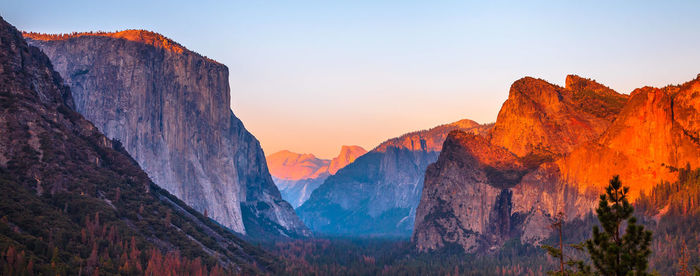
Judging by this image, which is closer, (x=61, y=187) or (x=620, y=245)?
(x=620, y=245)

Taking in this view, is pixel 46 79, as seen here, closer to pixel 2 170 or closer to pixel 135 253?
pixel 2 170

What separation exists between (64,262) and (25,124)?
146 ft

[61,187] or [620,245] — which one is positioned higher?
[61,187]

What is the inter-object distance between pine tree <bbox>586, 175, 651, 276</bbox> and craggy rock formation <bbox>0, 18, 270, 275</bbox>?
299 ft

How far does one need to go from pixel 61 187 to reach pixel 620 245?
12897 cm

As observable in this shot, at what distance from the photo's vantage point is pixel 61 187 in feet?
517

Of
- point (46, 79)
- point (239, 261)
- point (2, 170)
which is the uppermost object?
point (46, 79)

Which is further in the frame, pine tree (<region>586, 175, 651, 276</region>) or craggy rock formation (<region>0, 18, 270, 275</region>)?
craggy rock formation (<region>0, 18, 270, 275</region>)

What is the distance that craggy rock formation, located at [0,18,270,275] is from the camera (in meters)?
134

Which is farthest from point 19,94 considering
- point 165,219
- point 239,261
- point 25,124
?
point 239,261

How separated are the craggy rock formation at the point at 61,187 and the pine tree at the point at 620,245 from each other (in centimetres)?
9104

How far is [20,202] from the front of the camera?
139625mm

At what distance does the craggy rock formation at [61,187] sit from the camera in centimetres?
13412

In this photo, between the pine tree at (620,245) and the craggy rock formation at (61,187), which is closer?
the pine tree at (620,245)
